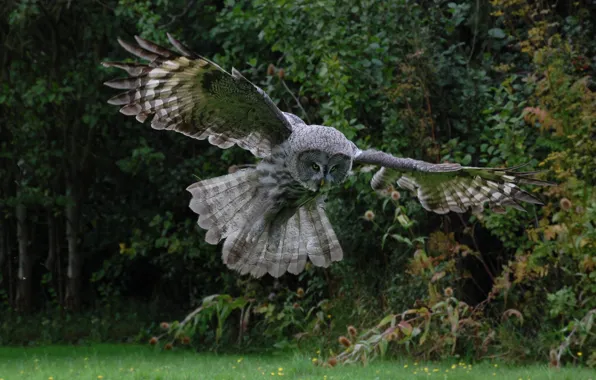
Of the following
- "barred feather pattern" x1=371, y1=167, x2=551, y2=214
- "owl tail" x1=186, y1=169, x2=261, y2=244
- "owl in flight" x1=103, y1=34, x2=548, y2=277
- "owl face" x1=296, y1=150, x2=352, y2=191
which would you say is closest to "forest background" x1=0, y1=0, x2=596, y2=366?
"barred feather pattern" x1=371, y1=167, x2=551, y2=214

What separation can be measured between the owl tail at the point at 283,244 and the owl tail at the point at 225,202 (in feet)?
0.26

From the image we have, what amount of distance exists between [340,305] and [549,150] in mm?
2432

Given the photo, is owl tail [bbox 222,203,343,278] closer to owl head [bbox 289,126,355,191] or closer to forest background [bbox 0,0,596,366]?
owl head [bbox 289,126,355,191]

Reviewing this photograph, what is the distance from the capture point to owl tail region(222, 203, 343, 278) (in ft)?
18.8

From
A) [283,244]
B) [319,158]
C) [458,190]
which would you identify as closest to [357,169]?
[458,190]

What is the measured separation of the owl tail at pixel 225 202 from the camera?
566 centimetres

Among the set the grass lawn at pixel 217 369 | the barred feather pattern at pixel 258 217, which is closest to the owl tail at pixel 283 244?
the barred feather pattern at pixel 258 217

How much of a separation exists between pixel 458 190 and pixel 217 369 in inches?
103

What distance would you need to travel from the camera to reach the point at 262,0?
8.84m

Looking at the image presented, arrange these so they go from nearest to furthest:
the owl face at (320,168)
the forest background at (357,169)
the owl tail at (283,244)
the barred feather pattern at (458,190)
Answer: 1. the owl face at (320,168)
2. the owl tail at (283,244)
3. the barred feather pattern at (458,190)
4. the forest background at (357,169)

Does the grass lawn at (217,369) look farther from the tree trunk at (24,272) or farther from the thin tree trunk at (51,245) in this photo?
the thin tree trunk at (51,245)

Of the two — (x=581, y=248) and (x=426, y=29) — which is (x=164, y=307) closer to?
(x=426, y=29)

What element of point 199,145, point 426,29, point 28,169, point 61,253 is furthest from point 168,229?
point 426,29

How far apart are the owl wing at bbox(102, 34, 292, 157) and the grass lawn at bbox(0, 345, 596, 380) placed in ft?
6.16
